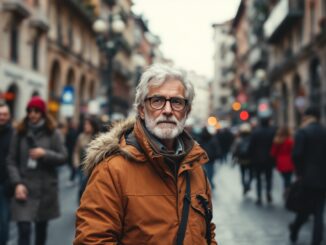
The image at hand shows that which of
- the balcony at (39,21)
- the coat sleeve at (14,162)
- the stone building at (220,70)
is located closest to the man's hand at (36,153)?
the coat sleeve at (14,162)

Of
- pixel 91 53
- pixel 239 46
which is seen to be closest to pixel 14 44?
pixel 91 53

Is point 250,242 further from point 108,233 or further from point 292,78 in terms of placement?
point 292,78

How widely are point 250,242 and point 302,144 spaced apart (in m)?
1.52

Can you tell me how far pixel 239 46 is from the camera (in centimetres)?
6844

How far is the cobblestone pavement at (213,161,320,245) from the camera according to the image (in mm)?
7719

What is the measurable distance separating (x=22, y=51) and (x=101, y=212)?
2178 cm

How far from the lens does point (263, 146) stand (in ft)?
39.4

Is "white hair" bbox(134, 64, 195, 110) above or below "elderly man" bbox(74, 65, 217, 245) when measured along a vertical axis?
above

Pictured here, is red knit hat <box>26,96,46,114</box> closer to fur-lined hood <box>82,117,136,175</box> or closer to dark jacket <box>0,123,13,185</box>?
dark jacket <box>0,123,13,185</box>

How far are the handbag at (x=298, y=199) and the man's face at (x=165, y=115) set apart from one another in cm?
482

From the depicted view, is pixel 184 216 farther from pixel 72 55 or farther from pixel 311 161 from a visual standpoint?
pixel 72 55

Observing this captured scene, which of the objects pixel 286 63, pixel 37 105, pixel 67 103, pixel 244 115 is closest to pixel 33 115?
pixel 37 105

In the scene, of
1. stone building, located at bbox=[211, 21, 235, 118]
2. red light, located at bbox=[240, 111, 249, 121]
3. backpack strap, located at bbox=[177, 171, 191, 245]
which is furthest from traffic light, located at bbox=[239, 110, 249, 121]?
backpack strap, located at bbox=[177, 171, 191, 245]

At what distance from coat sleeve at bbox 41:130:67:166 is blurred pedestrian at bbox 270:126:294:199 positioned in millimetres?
6597
